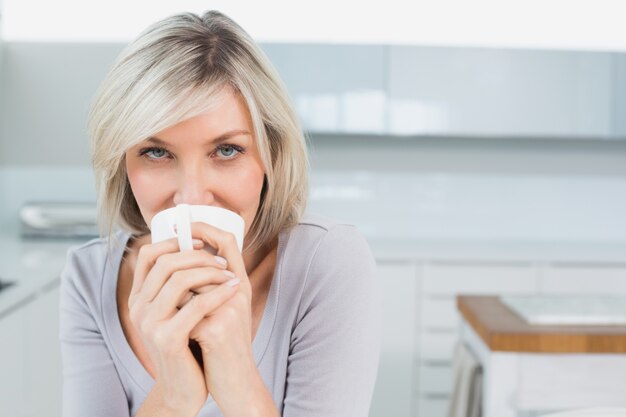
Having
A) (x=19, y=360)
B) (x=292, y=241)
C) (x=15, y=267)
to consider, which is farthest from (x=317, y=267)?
(x=15, y=267)

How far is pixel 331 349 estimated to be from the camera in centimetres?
110

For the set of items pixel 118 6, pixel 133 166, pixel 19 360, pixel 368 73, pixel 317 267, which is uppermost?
pixel 118 6

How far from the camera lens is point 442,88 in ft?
11.3

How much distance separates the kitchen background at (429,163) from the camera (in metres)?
3.25

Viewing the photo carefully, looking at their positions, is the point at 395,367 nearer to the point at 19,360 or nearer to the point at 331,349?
the point at 19,360

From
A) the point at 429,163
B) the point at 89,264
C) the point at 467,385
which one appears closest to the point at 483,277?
the point at 429,163

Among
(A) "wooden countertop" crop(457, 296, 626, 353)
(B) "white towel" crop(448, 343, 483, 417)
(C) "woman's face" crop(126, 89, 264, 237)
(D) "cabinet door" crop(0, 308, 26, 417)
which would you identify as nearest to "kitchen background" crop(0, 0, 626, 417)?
(D) "cabinet door" crop(0, 308, 26, 417)

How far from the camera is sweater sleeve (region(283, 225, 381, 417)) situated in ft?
3.56

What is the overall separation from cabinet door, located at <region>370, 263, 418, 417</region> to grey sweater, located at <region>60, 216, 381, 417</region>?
6.69 ft

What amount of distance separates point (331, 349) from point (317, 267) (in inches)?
5.6

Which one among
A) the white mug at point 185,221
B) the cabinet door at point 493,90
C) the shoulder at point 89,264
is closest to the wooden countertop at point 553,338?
the shoulder at point 89,264

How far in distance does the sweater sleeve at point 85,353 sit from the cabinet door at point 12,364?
107 cm

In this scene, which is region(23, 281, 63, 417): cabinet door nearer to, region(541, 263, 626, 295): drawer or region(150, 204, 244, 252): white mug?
region(150, 204, 244, 252): white mug

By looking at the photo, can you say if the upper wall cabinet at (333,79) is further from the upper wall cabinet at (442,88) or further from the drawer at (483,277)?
the drawer at (483,277)
